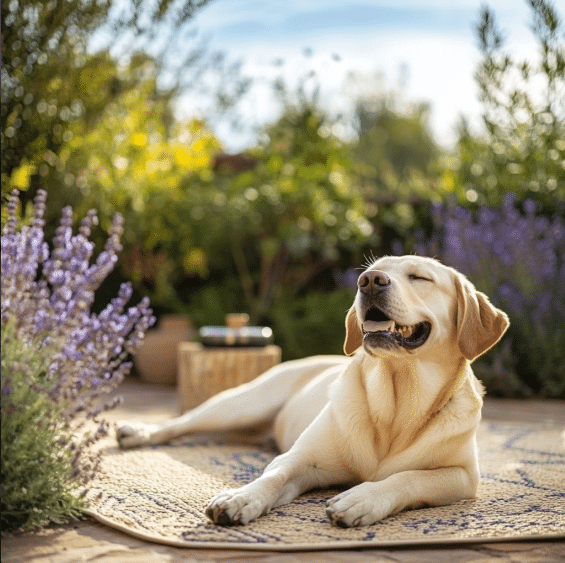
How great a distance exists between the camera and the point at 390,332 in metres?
2.48

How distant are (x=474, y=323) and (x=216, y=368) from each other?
2.41 meters

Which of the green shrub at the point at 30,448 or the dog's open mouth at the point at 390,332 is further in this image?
the dog's open mouth at the point at 390,332

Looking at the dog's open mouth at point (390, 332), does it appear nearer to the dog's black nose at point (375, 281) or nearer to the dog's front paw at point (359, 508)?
the dog's black nose at point (375, 281)

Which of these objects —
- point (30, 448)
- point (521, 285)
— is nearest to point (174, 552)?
point (30, 448)

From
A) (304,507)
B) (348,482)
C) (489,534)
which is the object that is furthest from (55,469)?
(489,534)

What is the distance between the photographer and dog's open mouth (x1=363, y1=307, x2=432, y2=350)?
246 cm

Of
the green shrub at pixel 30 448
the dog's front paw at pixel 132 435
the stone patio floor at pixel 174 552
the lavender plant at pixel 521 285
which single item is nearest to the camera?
the stone patio floor at pixel 174 552

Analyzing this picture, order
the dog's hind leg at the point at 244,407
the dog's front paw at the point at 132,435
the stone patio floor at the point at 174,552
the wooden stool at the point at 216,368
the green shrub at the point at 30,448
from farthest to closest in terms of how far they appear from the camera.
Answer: the wooden stool at the point at 216,368 < the dog's hind leg at the point at 244,407 < the dog's front paw at the point at 132,435 < the green shrub at the point at 30,448 < the stone patio floor at the point at 174,552

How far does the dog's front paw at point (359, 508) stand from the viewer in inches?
86.0

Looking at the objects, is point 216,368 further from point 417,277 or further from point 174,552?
point 174,552

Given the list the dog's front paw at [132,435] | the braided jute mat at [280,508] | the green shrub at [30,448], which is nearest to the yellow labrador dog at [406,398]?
the braided jute mat at [280,508]

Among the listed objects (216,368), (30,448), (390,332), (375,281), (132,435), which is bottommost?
(132,435)

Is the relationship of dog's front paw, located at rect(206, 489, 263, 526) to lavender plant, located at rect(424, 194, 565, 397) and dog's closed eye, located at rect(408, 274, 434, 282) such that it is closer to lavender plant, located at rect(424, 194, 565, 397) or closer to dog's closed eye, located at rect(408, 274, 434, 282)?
dog's closed eye, located at rect(408, 274, 434, 282)

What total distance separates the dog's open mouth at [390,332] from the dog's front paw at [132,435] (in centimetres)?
148
